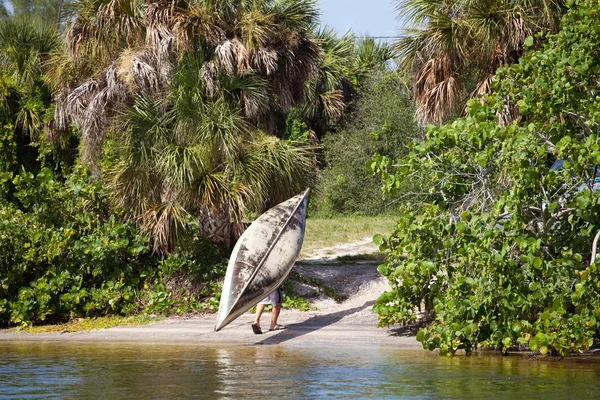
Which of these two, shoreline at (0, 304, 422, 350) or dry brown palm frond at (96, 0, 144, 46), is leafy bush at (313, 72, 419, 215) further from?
shoreline at (0, 304, 422, 350)

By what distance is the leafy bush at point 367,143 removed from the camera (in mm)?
28812

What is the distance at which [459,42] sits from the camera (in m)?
14.5

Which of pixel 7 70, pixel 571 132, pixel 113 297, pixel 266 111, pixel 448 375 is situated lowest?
pixel 448 375

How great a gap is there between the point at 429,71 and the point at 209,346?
18.4 ft

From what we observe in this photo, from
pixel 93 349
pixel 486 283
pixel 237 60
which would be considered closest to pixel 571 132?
pixel 486 283

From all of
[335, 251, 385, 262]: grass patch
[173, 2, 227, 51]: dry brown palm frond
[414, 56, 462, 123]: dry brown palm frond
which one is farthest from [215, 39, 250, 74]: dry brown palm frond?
[335, 251, 385, 262]: grass patch

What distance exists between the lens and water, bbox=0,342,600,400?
975 centimetres

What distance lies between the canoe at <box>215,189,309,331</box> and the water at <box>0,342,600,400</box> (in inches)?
26.8

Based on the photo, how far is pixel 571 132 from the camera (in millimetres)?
11125

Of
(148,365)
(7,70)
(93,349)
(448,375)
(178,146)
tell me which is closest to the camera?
(448,375)

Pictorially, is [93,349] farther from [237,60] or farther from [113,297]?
[237,60]

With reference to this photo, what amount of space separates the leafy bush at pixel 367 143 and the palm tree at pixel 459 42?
41.5 feet

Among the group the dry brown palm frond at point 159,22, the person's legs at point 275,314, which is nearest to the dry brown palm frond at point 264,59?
the dry brown palm frond at point 159,22

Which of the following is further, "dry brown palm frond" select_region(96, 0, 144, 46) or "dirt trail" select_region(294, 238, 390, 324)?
"dirt trail" select_region(294, 238, 390, 324)
